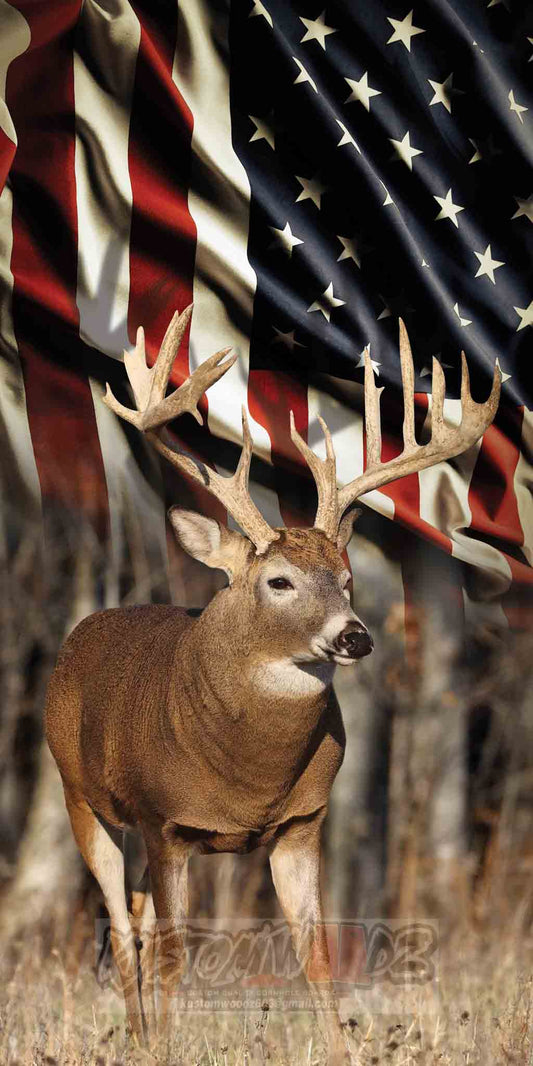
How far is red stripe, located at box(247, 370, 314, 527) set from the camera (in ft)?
20.6

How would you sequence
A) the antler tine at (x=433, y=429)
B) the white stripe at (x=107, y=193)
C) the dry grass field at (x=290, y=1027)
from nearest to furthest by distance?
1. the dry grass field at (x=290, y=1027)
2. the antler tine at (x=433, y=429)
3. the white stripe at (x=107, y=193)

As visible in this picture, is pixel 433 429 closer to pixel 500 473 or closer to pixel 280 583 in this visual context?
pixel 280 583

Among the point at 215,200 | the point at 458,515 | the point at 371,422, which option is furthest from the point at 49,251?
the point at 458,515

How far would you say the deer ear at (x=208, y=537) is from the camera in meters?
4.54

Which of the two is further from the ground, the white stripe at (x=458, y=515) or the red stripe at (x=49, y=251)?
the red stripe at (x=49, y=251)

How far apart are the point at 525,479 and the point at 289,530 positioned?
2597mm

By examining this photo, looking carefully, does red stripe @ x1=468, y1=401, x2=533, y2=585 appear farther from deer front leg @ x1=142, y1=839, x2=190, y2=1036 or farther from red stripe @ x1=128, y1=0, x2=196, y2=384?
deer front leg @ x1=142, y1=839, x2=190, y2=1036

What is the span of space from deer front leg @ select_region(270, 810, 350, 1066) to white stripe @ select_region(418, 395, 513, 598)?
2272 millimetres

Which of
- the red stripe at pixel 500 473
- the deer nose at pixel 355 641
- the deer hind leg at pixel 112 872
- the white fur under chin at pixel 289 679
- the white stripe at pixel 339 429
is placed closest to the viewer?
the deer nose at pixel 355 641

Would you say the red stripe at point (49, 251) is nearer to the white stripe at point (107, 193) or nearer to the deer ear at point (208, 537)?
the white stripe at point (107, 193)

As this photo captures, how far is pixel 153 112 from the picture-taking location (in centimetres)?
628

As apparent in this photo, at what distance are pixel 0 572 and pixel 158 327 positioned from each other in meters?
1.42

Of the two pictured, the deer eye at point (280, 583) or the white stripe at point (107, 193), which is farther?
the white stripe at point (107, 193)

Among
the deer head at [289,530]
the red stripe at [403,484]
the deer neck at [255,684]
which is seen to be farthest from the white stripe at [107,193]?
the deer neck at [255,684]
